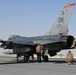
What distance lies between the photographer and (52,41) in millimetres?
20844

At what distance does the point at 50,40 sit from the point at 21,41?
12.5 feet

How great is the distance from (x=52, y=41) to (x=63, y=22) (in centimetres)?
289

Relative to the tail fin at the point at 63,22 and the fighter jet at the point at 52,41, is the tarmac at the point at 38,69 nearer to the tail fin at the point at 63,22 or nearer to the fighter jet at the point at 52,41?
the fighter jet at the point at 52,41

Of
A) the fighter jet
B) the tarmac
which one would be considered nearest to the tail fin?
the fighter jet

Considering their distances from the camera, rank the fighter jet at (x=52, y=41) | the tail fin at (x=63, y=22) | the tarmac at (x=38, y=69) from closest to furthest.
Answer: the tarmac at (x=38, y=69), the fighter jet at (x=52, y=41), the tail fin at (x=63, y=22)

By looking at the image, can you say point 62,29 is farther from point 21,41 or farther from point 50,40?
point 21,41

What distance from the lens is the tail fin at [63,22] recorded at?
73.1ft

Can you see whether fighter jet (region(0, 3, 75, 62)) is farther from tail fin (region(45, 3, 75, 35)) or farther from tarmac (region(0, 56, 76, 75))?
tarmac (region(0, 56, 76, 75))

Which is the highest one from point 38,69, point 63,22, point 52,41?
point 63,22

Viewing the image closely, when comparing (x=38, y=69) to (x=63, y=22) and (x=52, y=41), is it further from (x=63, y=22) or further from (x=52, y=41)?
(x=63, y=22)

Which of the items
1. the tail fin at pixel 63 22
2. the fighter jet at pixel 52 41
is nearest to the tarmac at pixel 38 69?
the fighter jet at pixel 52 41

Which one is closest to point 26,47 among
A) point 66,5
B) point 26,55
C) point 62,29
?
point 26,55

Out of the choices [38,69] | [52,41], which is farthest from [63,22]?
[38,69]

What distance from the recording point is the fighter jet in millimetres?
20953
